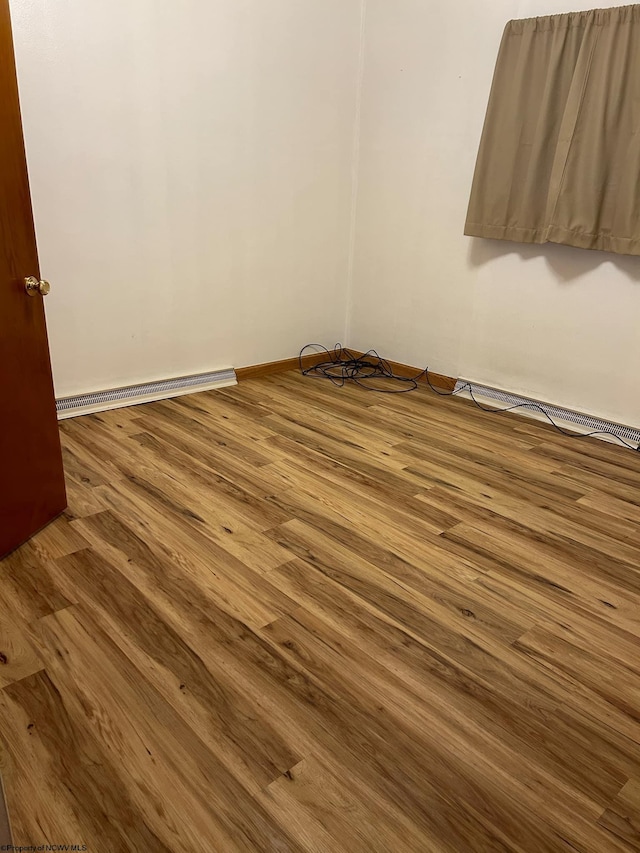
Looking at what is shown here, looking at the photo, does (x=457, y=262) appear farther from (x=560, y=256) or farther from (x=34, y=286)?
(x=34, y=286)

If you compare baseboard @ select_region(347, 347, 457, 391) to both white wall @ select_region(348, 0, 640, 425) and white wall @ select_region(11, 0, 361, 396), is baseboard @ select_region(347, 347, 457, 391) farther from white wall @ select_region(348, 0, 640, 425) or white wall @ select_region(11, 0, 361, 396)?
white wall @ select_region(11, 0, 361, 396)

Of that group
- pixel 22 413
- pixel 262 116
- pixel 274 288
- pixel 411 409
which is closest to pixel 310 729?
pixel 22 413

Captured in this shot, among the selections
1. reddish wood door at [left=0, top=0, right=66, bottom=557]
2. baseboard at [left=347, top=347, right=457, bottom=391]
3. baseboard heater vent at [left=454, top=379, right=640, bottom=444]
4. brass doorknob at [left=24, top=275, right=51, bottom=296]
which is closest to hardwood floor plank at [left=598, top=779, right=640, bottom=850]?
reddish wood door at [left=0, top=0, right=66, bottom=557]

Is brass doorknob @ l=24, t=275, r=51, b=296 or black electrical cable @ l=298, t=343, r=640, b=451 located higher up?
brass doorknob @ l=24, t=275, r=51, b=296

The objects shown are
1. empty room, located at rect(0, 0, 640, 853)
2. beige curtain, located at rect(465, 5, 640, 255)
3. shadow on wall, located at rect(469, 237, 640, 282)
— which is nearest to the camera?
empty room, located at rect(0, 0, 640, 853)

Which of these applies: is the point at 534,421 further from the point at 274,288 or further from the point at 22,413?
the point at 22,413

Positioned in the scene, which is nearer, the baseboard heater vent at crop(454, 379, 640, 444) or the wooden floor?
the wooden floor

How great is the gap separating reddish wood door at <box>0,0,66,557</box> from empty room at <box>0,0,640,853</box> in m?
0.01

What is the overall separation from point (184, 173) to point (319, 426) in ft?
4.97

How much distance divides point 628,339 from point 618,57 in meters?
1.25

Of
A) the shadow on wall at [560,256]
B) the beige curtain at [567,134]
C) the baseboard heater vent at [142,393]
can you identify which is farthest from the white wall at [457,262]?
the baseboard heater vent at [142,393]

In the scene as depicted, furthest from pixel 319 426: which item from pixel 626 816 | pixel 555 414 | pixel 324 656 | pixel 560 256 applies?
pixel 626 816

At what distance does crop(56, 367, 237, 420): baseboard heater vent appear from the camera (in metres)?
3.26

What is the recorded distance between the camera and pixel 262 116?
3.62 metres
